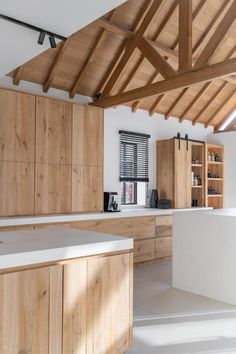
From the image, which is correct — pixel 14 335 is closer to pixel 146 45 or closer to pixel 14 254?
pixel 14 254

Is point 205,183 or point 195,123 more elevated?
point 195,123

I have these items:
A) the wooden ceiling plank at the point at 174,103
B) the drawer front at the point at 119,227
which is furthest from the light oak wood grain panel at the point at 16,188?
the wooden ceiling plank at the point at 174,103

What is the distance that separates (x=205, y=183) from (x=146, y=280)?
341 centimetres

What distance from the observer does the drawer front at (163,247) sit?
20.3 feet

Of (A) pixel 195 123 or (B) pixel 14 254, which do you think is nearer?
(B) pixel 14 254

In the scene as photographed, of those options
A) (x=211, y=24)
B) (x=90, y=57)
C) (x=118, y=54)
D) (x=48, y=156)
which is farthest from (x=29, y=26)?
(x=211, y=24)

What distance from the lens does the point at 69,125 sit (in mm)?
5145

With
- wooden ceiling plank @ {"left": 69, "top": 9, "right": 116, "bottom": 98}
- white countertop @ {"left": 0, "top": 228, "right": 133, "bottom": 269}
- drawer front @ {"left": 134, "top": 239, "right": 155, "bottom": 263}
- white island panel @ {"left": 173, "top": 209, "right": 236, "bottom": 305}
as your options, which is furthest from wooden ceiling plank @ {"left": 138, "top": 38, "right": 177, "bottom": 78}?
white countertop @ {"left": 0, "top": 228, "right": 133, "bottom": 269}

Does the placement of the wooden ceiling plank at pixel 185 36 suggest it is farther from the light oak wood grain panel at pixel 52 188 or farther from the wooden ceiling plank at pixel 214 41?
the light oak wood grain panel at pixel 52 188

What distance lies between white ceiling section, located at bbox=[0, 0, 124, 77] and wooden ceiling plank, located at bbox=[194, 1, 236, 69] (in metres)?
2.45

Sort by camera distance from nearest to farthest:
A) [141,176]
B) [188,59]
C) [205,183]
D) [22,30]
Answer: [22,30]
[188,59]
[141,176]
[205,183]

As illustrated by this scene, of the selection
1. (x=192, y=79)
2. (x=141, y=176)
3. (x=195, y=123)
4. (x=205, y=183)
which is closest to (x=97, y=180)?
(x=141, y=176)

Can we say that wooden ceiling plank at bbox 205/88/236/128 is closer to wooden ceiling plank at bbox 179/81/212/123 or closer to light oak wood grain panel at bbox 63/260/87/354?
wooden ceiling plank at bbox 179/81/212/123

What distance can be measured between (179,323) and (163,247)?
2917 millimetres
